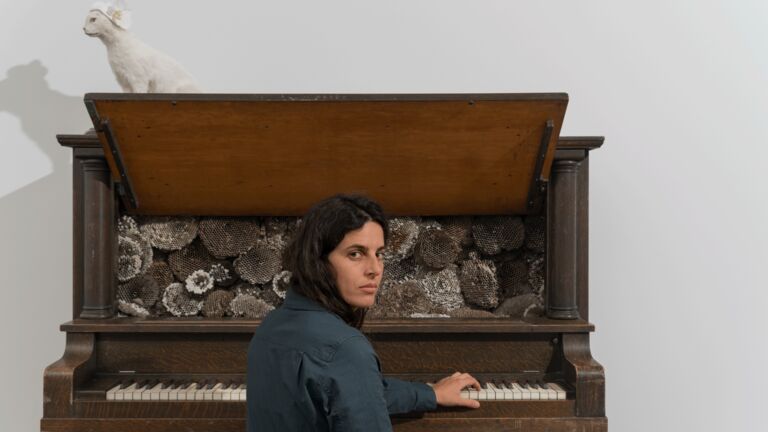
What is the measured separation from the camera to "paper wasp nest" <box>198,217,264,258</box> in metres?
2.40

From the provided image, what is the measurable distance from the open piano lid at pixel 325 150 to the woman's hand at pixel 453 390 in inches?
25.1

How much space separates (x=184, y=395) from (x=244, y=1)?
6.01ft

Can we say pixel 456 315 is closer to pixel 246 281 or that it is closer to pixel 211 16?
pixel 246 281

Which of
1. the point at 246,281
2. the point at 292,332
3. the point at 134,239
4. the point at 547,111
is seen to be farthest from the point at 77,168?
the point at 547,111

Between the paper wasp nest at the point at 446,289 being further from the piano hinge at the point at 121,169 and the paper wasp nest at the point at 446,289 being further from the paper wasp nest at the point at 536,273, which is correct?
the piano hinge at the point at 121,169

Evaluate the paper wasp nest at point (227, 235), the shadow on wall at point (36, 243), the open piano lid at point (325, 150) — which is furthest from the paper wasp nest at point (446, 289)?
the shadow on wall at point (36, 243)

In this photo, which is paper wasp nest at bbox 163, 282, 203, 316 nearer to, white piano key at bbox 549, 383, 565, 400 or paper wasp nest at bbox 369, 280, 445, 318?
paper wasp nest at bbox 369, 280, 445, 318

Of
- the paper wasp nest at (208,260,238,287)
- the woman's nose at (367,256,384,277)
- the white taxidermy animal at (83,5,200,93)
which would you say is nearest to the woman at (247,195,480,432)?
the woman's nose at (367,256,384,277)

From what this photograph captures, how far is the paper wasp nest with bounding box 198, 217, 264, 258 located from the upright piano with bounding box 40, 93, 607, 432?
0.11 ft

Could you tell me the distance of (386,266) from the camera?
245cm

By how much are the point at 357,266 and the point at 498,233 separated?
3.83ft

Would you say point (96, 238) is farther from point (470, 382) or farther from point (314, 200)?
point (470, 382)

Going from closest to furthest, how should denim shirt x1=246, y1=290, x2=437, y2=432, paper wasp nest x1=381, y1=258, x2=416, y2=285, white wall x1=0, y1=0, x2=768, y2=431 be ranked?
denim shirt x1=246, y1=290, x2=437, y2=432 → paper wasp nest x1=381, y1=258, x2=416, y2=285 → white wall x1=0, y1=0, x2=768, y2=431

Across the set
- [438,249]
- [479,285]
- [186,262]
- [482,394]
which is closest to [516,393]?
[482,394]
